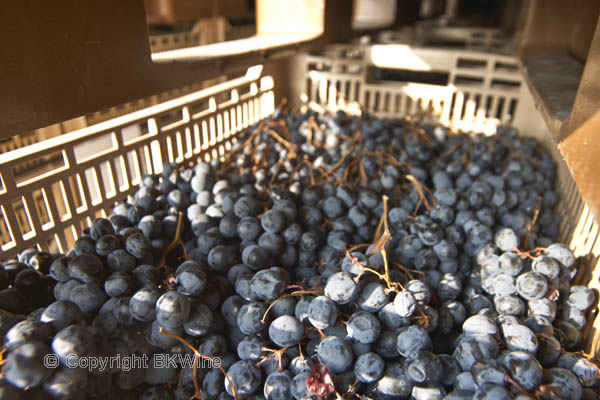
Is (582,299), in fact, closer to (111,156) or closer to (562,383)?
(562,383)

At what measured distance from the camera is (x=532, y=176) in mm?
1532

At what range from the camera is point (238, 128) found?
6.35 feet

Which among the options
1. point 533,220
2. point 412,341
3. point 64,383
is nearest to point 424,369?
point 412,341

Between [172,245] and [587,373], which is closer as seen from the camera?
[587,373]

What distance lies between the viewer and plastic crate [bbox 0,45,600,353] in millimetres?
1104

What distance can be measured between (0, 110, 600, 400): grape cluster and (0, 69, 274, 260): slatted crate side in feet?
0.27

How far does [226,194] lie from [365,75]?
1243 millimetres

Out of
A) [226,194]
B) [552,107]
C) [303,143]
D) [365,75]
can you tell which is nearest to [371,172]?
[303,143]

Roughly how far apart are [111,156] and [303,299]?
80cm

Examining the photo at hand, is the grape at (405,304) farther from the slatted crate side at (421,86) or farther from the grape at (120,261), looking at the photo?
the slatted crate side at (421,86)

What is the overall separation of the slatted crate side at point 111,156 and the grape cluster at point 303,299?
0.27ft

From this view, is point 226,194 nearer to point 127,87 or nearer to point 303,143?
point 127,87

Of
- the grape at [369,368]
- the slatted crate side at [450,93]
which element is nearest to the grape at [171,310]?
the grape at [369,368]

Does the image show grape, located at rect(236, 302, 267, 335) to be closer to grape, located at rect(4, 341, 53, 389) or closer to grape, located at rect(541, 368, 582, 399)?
grape, located at rect(4, 341, 53, 389)
